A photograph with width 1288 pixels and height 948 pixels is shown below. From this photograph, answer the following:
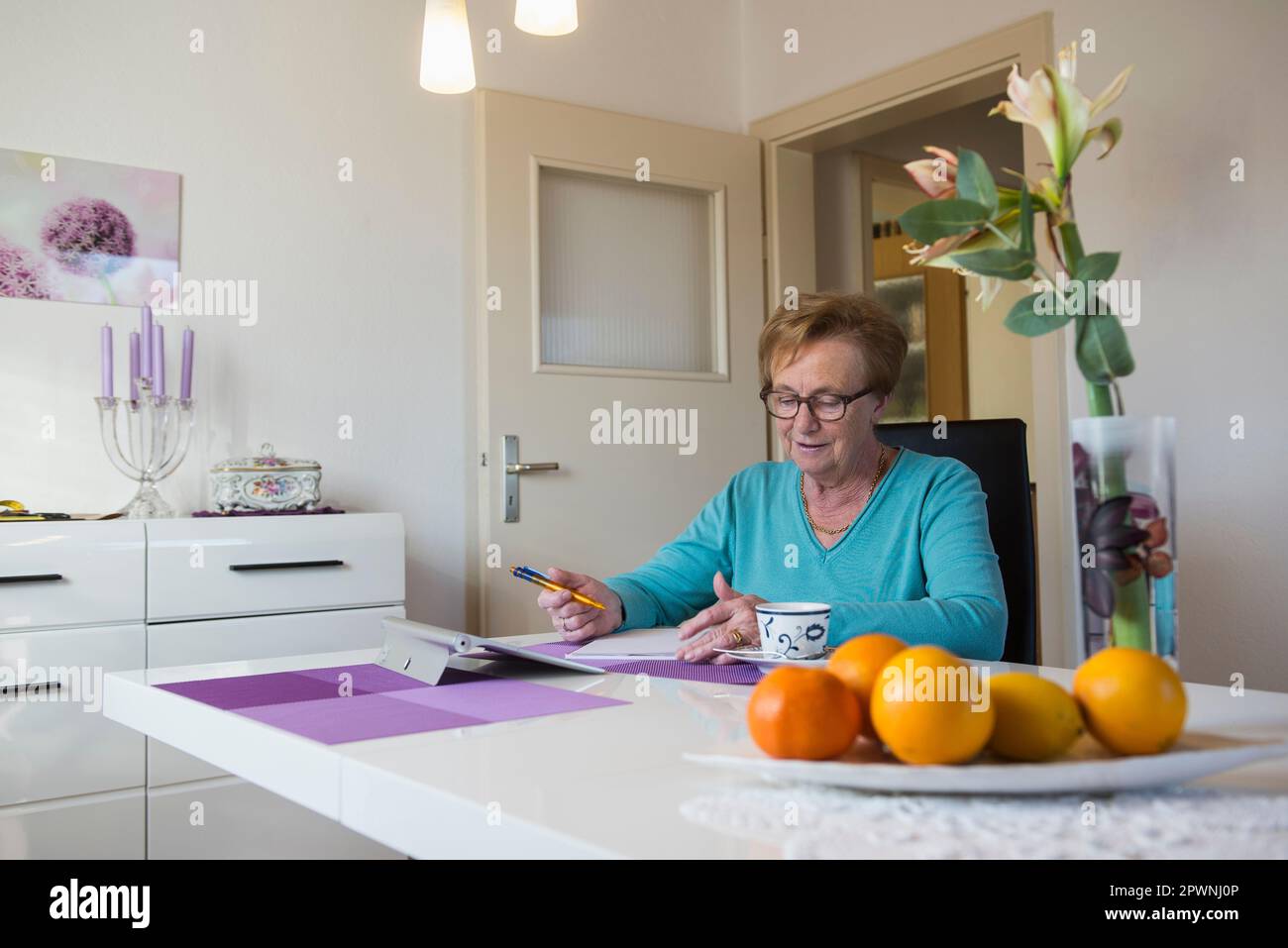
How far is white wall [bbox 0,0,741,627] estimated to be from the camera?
2557 mm

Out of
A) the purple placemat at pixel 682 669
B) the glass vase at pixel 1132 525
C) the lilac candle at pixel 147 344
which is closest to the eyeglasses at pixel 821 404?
the purple placemat at pixel 682 669

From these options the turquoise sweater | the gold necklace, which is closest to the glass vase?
the turquoise sweater

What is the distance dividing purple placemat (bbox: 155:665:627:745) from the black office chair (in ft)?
2.94

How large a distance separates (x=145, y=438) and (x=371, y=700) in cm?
183

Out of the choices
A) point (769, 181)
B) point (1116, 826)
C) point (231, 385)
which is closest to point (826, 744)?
point (1116, 826)

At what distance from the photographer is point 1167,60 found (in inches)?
102

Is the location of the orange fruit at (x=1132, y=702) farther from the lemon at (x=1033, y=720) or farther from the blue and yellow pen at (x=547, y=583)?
the blue and yellow pen at (x=547, y=583)

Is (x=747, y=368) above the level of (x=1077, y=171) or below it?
below

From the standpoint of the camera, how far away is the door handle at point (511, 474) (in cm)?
308

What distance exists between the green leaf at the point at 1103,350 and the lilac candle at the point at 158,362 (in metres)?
2.24

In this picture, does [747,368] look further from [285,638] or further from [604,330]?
[285,638]

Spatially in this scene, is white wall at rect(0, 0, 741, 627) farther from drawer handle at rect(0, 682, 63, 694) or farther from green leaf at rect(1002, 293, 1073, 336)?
green leaf at rect(1002, 293, 1073, 336)

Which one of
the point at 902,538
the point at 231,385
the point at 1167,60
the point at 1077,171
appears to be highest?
the point at 1167,60

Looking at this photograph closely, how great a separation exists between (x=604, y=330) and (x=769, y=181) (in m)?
0.80
